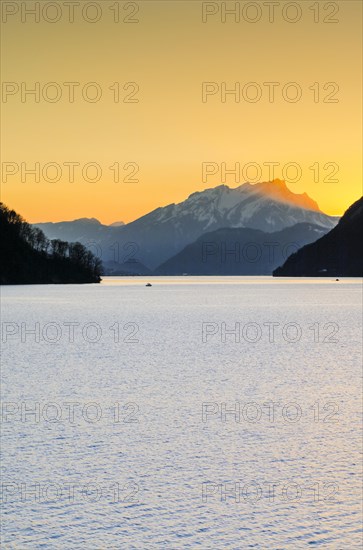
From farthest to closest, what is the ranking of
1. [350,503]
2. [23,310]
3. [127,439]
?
[23,310] < [127,439] < [350,503]

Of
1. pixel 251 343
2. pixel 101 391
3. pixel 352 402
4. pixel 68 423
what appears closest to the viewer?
pixel 68 423

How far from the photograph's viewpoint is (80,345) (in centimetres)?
7288

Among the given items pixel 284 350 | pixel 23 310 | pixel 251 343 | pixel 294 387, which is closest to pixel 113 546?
pixel 294 387

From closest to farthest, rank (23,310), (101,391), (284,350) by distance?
1. (101,391)
2. (284,350)
3. (23,310)

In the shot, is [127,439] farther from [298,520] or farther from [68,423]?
[298,520]

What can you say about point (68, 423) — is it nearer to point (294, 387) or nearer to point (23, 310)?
point (294, 387)

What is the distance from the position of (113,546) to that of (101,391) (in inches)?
932

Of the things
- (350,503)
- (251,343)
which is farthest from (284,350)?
(350,503)

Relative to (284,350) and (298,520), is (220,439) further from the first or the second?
(284,350)

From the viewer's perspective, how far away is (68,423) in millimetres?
31750

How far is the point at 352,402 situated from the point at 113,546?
22.4 meters

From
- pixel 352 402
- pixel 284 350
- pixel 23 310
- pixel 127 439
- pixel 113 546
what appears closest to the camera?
pixel 113 546

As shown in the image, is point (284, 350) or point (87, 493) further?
point (284, 350)

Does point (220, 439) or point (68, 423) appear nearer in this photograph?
point (220, 439)
